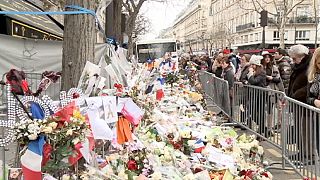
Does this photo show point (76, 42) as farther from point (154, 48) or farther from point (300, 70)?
point (154, 48)

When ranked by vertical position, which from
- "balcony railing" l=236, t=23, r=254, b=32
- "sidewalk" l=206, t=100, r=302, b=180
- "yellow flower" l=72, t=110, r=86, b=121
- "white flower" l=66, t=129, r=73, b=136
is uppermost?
"balcony railing" l=236, t=23, r=254, b=32

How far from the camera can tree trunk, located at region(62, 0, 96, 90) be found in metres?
4.09

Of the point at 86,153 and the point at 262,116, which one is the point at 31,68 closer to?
the point at 262,116

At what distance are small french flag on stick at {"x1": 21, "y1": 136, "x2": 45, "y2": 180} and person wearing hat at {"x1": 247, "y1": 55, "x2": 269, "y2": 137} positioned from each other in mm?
5433

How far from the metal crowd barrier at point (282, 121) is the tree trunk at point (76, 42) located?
2427 mm

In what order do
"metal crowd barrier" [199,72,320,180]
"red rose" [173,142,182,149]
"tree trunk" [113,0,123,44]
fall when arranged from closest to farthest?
"red rose" [173,142,182,149], "metal crowd barrier" [199,72,320,180], "tree trunk" [113,0,123,44]

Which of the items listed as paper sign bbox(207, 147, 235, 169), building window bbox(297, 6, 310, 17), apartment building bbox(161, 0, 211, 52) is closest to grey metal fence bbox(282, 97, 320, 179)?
paper sign bbox(207, 147, 235, 169)

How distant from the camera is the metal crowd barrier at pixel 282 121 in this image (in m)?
5.14

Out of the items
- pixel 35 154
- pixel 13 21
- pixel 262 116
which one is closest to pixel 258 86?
pixel 262 116

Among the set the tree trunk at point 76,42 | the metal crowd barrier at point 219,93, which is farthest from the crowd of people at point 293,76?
the tree trunk at point 76,42

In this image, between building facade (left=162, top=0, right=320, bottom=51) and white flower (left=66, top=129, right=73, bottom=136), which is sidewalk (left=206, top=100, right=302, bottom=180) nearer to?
white flower (left=66, top=129, right=73, bottom=136)

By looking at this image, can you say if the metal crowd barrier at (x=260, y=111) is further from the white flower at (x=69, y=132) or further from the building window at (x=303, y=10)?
the building window at (x=303, y=10)

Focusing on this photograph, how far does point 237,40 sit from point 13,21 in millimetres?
89822

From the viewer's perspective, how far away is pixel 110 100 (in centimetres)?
326
